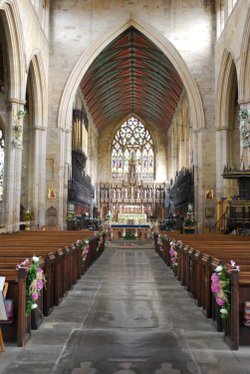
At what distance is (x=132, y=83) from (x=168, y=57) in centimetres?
1298

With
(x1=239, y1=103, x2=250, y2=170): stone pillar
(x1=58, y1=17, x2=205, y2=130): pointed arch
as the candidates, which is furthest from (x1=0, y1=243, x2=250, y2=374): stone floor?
(x1=58, y1=17, x2=205, y2=130): pointed arch

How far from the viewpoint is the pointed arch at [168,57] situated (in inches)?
881

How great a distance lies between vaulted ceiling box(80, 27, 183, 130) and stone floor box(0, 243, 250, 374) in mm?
20393

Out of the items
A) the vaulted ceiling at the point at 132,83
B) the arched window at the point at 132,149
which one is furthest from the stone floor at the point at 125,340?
the arched window at the point at 132,149

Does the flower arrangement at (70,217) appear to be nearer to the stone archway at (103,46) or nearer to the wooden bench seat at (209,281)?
the stone archway at (103,46)

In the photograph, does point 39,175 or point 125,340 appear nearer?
point 125,340

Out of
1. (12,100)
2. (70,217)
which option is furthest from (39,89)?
(70,217)

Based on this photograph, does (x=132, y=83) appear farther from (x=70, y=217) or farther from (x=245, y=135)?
(x=245, y=135)

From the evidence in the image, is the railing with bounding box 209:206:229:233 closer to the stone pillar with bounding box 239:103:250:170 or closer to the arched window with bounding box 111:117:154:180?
the stone pillar with bounding box 239:103:250:170

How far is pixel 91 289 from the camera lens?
8664 mm

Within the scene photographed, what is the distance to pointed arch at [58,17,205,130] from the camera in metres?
22.4

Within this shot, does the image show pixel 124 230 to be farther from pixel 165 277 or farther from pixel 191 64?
pixel 165 277

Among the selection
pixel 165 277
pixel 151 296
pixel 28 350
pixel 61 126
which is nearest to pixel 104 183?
pixel 61 126

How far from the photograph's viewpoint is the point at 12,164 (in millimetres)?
16625
